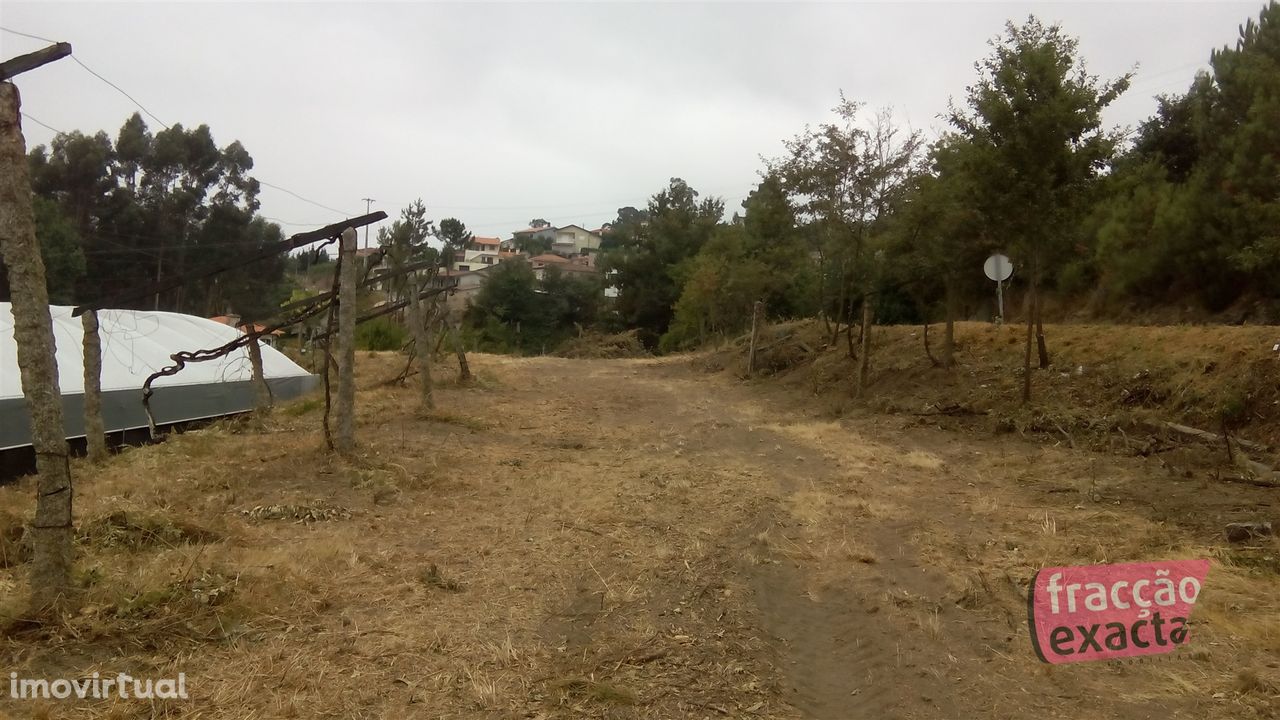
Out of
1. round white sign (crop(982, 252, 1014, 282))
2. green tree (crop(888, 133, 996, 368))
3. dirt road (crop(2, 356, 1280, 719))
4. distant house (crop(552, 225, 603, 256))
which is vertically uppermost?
distant house (crop(552, 225, 603, 256))

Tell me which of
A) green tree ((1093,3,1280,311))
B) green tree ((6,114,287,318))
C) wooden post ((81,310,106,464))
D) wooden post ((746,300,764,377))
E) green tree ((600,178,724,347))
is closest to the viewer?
wooden post ((81,310,106,464))

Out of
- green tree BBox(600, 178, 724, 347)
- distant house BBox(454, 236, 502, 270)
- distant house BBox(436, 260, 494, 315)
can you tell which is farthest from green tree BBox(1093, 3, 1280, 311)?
distant house BBox(454, 236, 502, 270)

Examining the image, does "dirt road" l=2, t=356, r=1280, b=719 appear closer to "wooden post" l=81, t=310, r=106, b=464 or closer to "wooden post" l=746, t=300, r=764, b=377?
"wooden post" l=81, t=310, r=106, b=464

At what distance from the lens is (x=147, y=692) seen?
350 centimetres

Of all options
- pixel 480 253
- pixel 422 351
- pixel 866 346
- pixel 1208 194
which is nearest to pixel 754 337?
pixel 866 346

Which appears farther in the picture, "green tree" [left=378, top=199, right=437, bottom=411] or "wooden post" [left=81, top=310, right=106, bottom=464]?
"green tree" [left=378, top=199, right=437, bottom=411]

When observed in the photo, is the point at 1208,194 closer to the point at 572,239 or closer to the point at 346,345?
the point at 346,345

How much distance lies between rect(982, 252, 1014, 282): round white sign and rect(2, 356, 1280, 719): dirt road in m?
4.93

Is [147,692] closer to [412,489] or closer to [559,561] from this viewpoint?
[559,561]

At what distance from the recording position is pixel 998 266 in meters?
14.2

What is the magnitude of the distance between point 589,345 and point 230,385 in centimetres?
2635

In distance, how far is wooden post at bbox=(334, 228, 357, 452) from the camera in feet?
29.8

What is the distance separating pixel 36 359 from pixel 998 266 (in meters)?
14.1

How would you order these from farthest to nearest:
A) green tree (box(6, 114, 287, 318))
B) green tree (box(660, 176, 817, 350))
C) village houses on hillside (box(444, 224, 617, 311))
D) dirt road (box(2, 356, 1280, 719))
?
village houses on hillside (box(444, 224, 617, 311))
green tree (box(6, 114, 287, 318))
green tree (box(660, 176, 817, 350))
dirt road (box(2, 356, 1280, 719))
